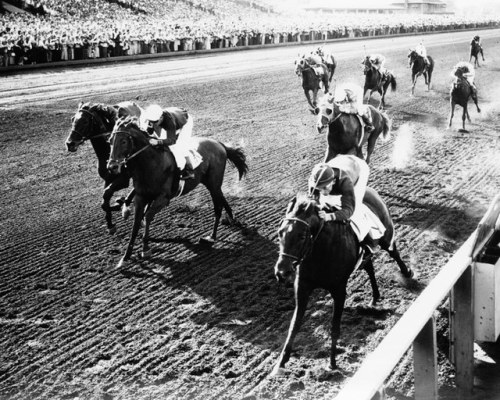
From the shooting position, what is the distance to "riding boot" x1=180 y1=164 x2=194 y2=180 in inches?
325

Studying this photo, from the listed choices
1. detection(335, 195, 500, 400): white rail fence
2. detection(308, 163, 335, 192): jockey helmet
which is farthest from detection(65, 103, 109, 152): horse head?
detection(335, 195, 500, 400): white rail fence

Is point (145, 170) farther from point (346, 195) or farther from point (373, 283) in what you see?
point (346, 195)

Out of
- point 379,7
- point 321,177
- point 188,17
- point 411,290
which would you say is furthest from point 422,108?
point 379,7

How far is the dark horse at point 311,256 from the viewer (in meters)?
4.65

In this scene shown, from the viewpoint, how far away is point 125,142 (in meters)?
7.52

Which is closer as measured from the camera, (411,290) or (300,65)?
(411,290)

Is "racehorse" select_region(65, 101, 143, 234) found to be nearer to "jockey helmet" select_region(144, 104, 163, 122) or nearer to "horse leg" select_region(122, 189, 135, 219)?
"horse leg" select_region(122, 189, 135, 219)

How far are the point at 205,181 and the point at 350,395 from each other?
6314 millimetres

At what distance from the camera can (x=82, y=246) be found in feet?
28.0

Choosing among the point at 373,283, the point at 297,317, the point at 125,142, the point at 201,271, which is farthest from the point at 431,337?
the point at 125,142

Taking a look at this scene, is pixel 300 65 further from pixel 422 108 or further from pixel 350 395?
pixel 350 395

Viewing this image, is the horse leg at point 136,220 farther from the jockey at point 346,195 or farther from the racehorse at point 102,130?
the jockey at point 346,195

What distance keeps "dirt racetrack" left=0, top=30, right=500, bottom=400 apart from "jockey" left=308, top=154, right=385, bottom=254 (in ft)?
3.24

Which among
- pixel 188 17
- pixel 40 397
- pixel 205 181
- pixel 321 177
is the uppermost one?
pixel 188 17
